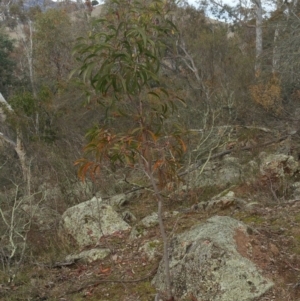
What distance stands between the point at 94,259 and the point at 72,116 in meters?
7.24

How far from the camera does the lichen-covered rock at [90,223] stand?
473 cm

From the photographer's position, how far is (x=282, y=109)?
9375mm

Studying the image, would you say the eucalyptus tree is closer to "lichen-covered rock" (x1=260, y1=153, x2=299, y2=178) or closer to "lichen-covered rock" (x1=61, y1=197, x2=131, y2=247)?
"lichen-covered rock" (x1=61, y1=197, x2=131, y2=247)

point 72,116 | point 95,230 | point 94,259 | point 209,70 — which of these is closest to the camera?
point 94,259

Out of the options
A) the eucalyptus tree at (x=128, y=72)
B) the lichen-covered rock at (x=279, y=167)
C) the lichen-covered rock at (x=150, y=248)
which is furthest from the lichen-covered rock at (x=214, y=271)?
the lichen-covered rock at (x=279, y=167)

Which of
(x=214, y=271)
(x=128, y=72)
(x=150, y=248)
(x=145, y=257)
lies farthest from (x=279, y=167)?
(x=128, y=72)

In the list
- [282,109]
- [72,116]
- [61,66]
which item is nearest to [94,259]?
[282,109]

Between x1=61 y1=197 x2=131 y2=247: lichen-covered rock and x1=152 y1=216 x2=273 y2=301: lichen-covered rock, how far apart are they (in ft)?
4.88

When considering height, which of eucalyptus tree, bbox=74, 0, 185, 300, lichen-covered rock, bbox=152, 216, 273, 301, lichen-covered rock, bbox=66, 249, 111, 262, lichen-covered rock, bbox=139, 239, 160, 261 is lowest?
lichen-covered rock, bbox=66, 249, 111, 262

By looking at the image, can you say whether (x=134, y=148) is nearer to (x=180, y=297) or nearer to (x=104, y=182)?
(x=180, y=297)

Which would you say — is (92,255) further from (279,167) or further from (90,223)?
(279,167)

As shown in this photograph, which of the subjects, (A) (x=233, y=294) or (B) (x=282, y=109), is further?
(B) (x=282, y=109)

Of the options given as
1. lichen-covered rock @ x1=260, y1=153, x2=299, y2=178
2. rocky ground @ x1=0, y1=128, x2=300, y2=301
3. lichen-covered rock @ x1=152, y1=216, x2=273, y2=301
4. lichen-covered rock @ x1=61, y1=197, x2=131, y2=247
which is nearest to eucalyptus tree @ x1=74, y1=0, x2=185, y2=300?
lichen-covered rock @ x1=152, y1=216, x2=273, y2=301

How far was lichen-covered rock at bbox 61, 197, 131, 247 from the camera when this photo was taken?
4.73 m
